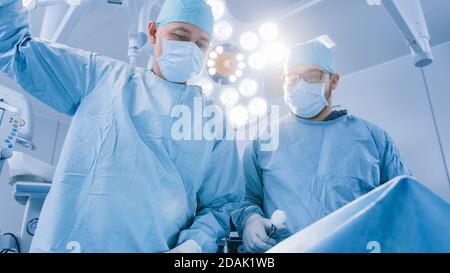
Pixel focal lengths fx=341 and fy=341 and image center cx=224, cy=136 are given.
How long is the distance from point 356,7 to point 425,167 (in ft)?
2.99

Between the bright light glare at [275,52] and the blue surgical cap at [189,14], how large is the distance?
2.27ft

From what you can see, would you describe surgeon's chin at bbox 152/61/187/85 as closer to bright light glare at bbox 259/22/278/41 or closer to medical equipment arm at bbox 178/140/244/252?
medical equipment arm at bbox 178/140/244/252

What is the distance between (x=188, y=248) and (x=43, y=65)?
0.70 m

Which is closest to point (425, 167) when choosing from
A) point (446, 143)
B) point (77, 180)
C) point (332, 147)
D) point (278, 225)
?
point (446, 143)

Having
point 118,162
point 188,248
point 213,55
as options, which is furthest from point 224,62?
point 188,248

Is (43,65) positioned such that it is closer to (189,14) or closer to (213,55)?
(189,14)

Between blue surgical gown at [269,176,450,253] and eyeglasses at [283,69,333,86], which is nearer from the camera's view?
blue surgical gown at [269,176,450,253]

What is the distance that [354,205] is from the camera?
0.53 metres

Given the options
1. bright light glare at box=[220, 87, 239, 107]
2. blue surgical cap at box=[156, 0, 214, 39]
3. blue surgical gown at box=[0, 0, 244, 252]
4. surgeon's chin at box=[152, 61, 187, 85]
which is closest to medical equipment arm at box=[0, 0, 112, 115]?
blue surgical gown at box=[0, 0, 244, 252]

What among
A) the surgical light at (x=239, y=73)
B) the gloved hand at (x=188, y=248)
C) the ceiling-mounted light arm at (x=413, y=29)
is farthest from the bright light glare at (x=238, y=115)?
the gloved hand at (x=188, y=248)

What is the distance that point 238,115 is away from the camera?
2084 mm

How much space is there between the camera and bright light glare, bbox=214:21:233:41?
69.9 inches

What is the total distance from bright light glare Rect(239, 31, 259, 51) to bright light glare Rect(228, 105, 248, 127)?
1.20 feet

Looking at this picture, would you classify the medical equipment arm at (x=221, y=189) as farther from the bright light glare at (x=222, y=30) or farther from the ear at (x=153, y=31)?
the bright light glare at (x=222, y=30)
